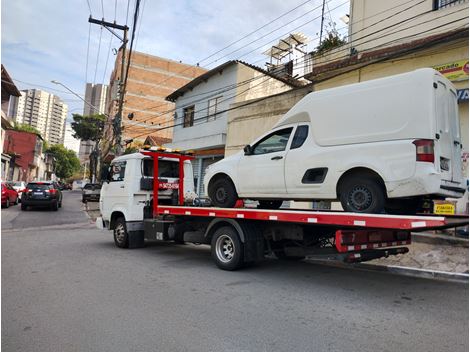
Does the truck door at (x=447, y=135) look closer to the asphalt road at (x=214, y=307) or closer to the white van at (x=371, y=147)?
the white van at (x=371, y=147)

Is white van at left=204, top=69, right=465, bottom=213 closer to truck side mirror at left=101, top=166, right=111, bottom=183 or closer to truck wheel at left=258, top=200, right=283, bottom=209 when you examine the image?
truck wheel at left=258, top=200, right=283, bottom=209

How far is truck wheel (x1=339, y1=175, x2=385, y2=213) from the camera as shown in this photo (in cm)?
521

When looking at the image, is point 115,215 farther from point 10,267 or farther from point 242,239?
point 242,239

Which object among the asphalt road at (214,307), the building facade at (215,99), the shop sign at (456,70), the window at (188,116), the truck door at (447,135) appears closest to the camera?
the asphalt road at (214,307)

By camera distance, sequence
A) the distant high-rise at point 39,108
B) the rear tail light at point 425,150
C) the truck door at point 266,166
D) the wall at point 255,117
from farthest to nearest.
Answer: the distant high-rise at point 39,108 → the wall at point 255,117 → the truck door at point 266,166 → the rear tail light at point 425,150

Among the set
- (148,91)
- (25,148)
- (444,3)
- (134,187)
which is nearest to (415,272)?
(134,187)

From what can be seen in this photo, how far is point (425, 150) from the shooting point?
4.86 metres


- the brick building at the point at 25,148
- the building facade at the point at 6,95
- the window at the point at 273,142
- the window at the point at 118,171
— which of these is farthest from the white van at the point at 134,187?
the brick building at the point at 25,148

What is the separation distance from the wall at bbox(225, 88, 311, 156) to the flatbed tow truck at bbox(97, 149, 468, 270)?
8.15 m

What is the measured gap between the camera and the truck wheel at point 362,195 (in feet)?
17.1

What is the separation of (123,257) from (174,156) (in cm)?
275

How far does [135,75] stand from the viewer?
158 feet

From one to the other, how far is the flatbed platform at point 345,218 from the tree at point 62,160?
270 ft

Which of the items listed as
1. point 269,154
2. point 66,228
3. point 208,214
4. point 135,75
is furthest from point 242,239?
point 135,75
